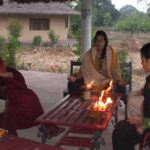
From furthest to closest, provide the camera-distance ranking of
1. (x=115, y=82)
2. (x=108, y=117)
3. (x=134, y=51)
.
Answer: (x=134, y=51)
(x=115, y=82)
(x=108, y=117)

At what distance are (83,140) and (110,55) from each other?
183cm

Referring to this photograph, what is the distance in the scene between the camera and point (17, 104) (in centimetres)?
486

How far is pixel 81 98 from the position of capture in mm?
4789

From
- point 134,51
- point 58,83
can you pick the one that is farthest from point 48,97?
point 134,51

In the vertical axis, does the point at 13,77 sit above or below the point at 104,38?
below

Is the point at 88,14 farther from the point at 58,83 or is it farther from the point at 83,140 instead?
the point at 83,140

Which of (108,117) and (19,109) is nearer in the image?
(108,117)

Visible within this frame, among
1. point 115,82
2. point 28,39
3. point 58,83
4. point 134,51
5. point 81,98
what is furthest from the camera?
point 28,39

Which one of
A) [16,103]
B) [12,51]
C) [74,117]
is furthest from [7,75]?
[12,51]

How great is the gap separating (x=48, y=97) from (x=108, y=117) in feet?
13.3

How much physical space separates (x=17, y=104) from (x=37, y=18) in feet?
66.1

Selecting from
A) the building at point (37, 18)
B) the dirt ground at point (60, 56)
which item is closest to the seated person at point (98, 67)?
the dirt ground at point (60, 56)

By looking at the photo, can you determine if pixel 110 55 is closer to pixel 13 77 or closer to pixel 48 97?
pixel 13 77

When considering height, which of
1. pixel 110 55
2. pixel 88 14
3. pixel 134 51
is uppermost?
pixel 88 14
